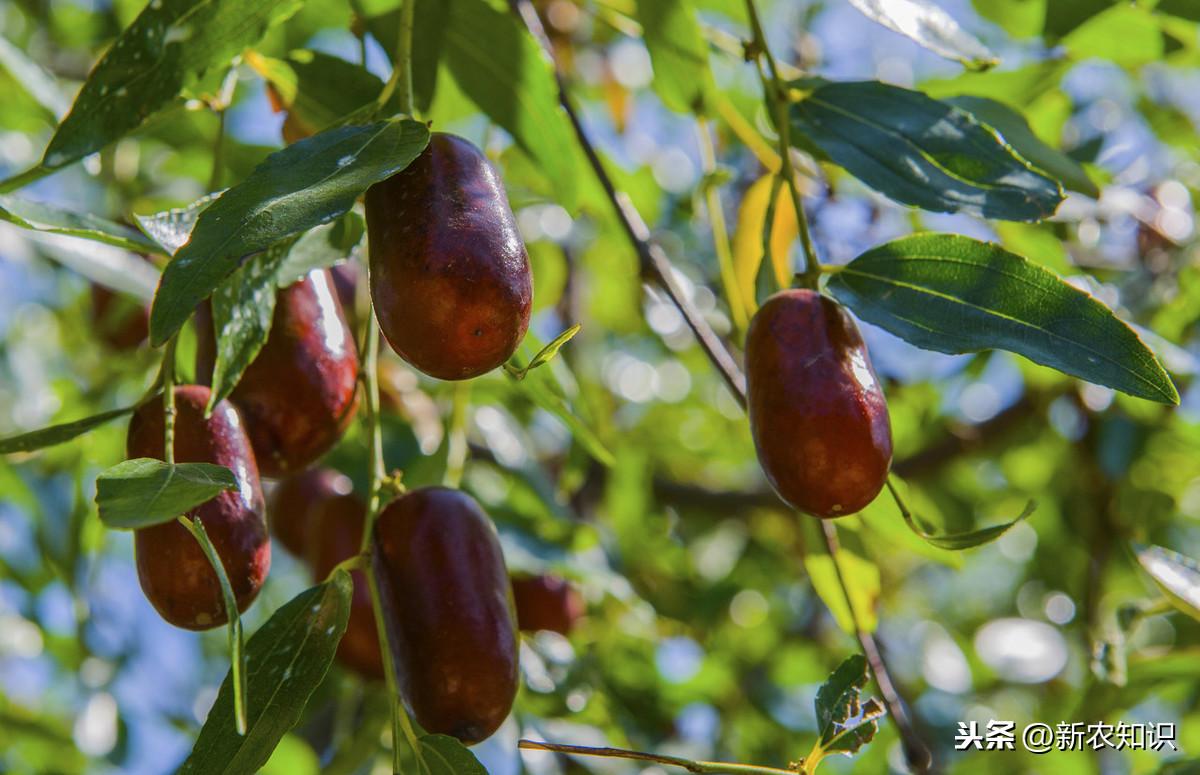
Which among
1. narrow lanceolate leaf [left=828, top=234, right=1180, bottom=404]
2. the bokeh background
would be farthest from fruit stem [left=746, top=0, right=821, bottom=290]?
the bokeh background

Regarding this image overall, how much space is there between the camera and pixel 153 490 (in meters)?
0.79

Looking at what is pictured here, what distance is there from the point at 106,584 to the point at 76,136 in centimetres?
202

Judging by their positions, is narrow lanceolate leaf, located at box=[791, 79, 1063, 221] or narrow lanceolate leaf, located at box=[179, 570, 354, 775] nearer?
narrow lanceolate leaf, located at box=[179, 570, 354, 775]

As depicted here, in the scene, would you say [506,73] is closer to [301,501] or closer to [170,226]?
[170,226]

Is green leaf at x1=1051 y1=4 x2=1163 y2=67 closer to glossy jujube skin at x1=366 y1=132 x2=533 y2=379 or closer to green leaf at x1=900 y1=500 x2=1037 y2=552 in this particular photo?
green leaf at x1=900 y1=500 x2=1037 y2=552

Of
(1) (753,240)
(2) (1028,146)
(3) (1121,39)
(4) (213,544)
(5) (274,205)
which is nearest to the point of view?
(5) (274,205)

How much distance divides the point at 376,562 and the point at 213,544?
0.17m

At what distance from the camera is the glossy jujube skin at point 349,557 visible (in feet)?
4.58

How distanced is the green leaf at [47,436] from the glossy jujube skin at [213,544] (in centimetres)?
10

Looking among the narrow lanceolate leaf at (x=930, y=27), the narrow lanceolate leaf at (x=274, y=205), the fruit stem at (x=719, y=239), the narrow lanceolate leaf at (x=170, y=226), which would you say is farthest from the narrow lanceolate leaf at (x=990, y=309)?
the narrow lanceolate leaf at (x=170, y=226)

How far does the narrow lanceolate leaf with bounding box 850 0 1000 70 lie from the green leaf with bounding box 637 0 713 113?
0.29 m

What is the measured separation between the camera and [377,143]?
859mm

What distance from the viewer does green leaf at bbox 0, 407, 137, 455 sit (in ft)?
3.16

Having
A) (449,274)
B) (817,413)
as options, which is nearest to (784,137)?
(817,413)
